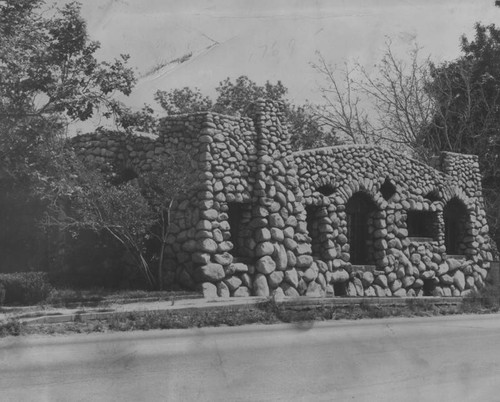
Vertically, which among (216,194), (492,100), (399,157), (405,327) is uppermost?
(492,100)

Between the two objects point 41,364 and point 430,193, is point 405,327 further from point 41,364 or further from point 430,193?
point 430,193

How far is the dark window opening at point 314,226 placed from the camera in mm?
19703

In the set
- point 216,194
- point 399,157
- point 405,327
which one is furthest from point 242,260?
point 399,157

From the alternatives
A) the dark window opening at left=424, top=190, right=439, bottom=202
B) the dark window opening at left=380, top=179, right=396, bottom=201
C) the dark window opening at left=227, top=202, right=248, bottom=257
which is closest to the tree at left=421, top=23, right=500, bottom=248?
the dark window opening at left=424, top=190, right=439, bottom=202

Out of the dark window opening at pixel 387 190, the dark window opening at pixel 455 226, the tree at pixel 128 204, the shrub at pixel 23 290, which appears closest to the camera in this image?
the shrub at pixel 23 290

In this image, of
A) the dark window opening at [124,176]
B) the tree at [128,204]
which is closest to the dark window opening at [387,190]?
the tree at [128,204]

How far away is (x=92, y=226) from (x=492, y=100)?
24015 millimetres

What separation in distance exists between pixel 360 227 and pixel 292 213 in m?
3.94

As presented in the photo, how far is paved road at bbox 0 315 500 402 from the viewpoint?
6762 millimetres

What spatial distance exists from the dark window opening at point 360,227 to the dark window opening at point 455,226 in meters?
4.72

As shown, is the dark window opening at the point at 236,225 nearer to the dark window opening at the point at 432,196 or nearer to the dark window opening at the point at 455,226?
the dark window opening at the point at 432,196

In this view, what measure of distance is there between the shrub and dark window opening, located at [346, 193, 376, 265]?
1080 centimetres

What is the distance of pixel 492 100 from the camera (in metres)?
32.5

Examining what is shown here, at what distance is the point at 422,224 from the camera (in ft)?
78.0
